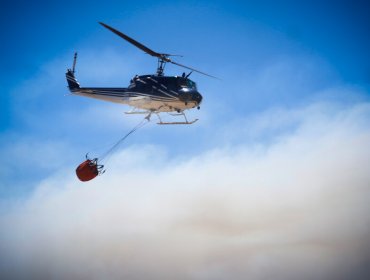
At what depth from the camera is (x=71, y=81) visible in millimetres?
31203

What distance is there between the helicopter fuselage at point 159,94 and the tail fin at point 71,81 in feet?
13.0

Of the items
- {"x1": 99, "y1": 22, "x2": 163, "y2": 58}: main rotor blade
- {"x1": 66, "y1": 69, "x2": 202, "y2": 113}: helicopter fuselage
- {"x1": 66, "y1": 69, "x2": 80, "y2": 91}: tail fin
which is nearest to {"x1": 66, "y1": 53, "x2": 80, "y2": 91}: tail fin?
{"x1": 66, "y1": 69, "x2": 80, "y2": 91}: tail fin

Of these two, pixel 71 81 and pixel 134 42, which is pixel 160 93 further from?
pixel 71 81

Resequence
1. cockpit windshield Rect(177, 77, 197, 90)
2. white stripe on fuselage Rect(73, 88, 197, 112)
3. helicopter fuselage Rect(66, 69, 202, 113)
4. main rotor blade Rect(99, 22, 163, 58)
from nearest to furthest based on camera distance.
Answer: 1. main rotor blade Rect(99, 22, 163, 58)
2. helicopter fuselage Rect(66, 69, 202, 113)
3. white stripe on fuselage Rect(73, 88, 197, 112)
4. cockpit windshield Rect(177, 77, 197, 90)

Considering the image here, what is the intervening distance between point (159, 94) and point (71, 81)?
9903 mm

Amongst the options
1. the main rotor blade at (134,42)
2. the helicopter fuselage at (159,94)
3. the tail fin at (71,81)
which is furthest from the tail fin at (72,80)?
the main rotor blade at (134,42)

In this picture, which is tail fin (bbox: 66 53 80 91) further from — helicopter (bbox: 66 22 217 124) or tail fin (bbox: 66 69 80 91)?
helicopter (bbox: 66 22 217 124)

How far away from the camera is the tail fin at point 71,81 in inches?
1214

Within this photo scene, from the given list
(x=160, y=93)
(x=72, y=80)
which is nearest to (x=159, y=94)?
(x=160, y=93)

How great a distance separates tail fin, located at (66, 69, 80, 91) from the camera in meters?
30.8

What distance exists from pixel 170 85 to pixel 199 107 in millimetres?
2955

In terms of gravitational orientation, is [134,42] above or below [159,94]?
above

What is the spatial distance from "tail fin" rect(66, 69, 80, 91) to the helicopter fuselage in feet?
13.0

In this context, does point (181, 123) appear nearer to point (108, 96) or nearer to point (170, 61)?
point (170, 61)
